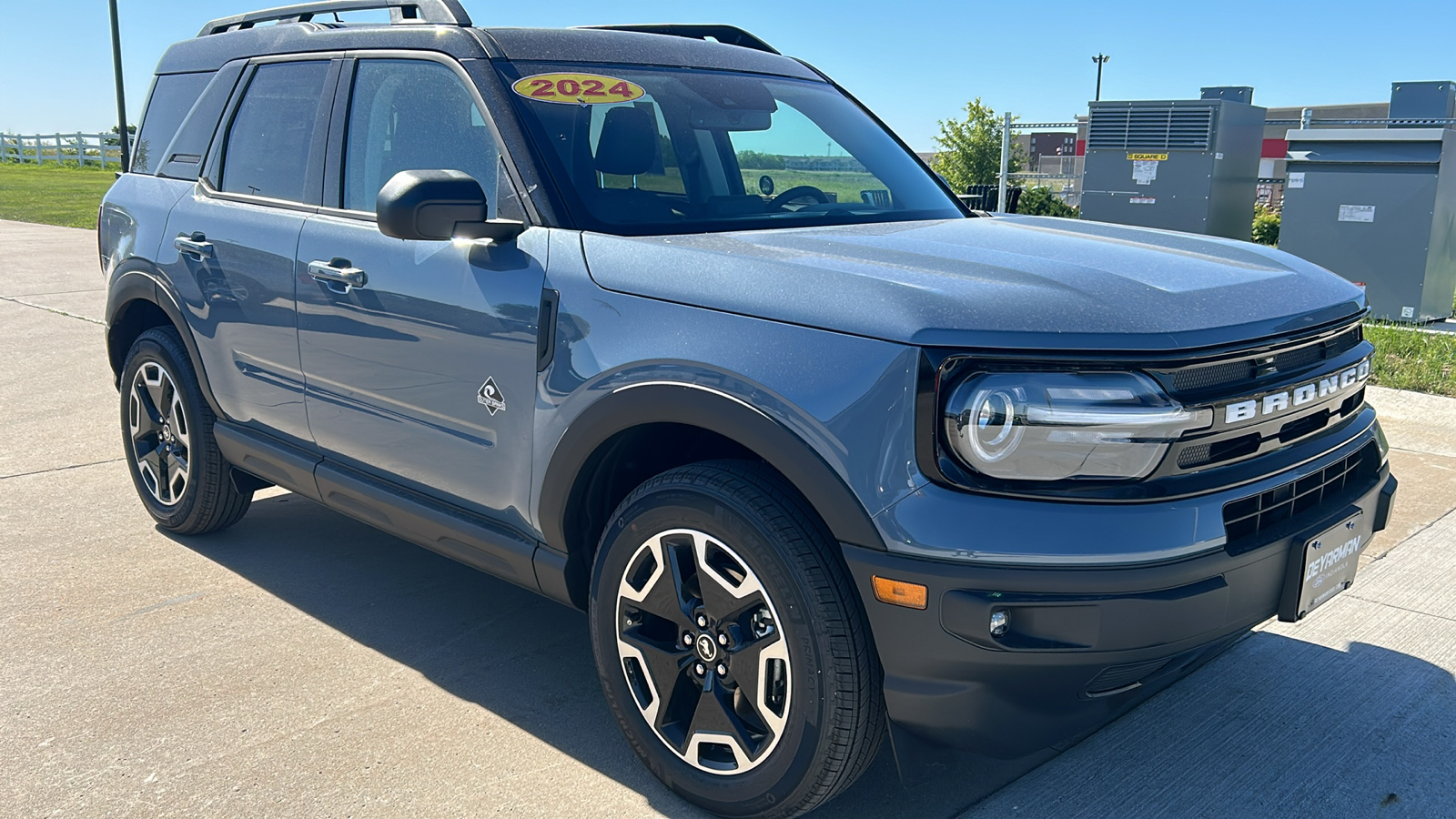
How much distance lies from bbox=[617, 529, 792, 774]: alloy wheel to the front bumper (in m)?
0.31

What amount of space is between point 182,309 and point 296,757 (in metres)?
1.95

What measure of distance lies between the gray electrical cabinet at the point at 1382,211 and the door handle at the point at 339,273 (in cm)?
1011

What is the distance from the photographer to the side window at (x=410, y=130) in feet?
10.7

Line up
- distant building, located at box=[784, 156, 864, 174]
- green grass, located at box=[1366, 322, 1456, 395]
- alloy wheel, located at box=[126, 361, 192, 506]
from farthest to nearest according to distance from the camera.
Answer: green grass, located at box=[1366, 322, 1456, 395] < alloy wheel, located at box=[126, 361, 192, 506] < distant building, located at box=[784, 156, 864, 174]

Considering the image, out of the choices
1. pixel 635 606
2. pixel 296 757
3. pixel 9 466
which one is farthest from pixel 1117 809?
pixel 9 466

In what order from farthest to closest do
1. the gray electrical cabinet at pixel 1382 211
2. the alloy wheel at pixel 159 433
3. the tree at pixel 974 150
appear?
the tree at pixel 974 150
the gray electrical cabinet at pixel 1382 211
the alloy wheel at pixel 159 433

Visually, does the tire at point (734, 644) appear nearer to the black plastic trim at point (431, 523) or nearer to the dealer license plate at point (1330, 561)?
the black plastic trim at point (431, 523)

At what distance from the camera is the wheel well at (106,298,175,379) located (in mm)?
4676

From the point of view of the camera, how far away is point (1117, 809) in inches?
110

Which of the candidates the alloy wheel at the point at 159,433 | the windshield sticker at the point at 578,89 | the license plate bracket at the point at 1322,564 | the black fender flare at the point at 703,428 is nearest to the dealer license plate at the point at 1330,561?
the license plate bracket at the point at 1322,564

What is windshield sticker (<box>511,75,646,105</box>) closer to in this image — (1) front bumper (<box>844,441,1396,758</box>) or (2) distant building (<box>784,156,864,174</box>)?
(2) distant building (<box>784,156,864,174</box>)

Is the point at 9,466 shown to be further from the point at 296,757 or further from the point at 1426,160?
the point at 1426,160

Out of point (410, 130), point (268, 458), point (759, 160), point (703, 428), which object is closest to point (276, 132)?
point (410, 130)

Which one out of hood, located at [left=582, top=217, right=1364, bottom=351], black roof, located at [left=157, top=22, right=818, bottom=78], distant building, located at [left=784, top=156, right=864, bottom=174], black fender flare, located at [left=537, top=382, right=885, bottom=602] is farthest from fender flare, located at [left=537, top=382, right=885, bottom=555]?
distant building, located at [left=784, top=156, right=864, bottom=174]
